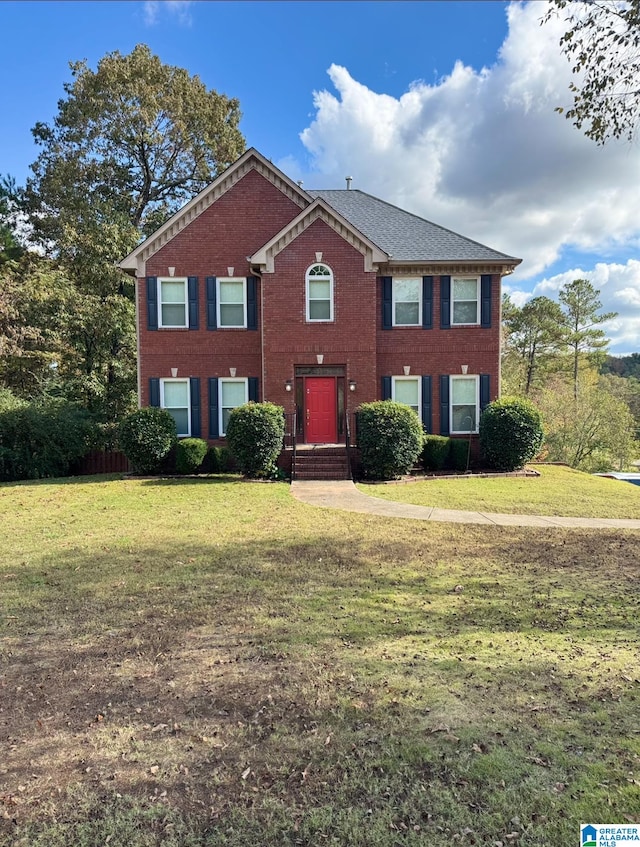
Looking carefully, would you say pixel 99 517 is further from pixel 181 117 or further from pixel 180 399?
pixel 181 117

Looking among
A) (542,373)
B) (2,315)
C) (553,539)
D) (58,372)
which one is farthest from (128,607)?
(542,373)

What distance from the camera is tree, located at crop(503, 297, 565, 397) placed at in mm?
40438

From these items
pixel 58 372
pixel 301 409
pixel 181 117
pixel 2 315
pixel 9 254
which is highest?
pixel 181 117

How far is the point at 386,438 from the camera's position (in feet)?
46.0

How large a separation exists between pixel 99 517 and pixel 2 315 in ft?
42.0

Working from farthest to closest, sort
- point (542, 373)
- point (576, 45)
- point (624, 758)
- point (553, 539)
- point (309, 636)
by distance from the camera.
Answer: point (542, 373) < point (553, 539) < point (576, 45) < point (309, 636) < point (624, 758)

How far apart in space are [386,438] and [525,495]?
12.4ft

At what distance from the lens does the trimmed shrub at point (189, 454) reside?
14.9 metres

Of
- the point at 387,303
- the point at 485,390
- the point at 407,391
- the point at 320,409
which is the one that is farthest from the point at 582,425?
the point at 320,409

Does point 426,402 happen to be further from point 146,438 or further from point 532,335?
point 532,335

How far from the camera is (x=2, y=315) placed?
18578 millimetres

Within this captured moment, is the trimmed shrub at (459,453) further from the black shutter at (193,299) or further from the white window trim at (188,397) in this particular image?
the black shutter at (193,299)

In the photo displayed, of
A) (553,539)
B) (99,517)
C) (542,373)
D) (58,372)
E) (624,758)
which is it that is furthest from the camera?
(542,373)

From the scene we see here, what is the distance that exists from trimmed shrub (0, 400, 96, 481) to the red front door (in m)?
7.81
